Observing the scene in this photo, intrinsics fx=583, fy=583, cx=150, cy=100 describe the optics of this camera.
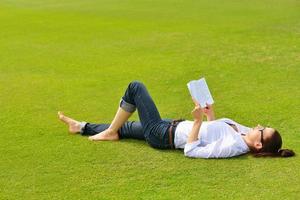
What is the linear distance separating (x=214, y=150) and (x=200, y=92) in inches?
24.4

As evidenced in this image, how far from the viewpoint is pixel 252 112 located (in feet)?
25.9

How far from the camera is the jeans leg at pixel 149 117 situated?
6367 millimetres

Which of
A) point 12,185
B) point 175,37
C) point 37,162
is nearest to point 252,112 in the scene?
point 37,162

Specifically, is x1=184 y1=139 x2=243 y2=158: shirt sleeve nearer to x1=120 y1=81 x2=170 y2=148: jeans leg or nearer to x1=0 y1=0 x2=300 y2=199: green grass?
x1=0 y1=0 x2=300 y2=199: green grass

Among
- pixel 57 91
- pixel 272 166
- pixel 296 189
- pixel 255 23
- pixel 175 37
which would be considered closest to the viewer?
pixel 296 189

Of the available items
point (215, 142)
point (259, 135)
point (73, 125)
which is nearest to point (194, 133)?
point (215, 142)

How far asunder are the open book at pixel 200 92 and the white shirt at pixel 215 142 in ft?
1.00

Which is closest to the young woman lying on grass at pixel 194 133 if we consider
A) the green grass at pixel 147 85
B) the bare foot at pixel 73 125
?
the green grass at pixel 147 85

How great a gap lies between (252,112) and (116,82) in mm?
2969

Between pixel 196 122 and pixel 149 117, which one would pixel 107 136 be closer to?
pixel 149 117

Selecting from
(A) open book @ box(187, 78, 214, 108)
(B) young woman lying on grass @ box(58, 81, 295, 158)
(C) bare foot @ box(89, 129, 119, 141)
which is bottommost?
(C) bare foot @ box(89, 129, 119, 141)

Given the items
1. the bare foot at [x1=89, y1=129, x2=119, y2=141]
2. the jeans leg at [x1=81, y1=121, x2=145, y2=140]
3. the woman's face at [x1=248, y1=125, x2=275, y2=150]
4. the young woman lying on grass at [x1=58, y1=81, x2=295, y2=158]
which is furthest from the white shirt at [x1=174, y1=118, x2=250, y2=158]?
the bare foot at [x1=89, y1=129, x2=119, y2=141]

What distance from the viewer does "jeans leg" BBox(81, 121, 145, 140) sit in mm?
6746

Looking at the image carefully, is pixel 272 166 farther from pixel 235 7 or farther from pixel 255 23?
pixel 235 7
